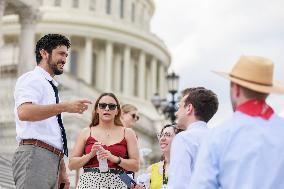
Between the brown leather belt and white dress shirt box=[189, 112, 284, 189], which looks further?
the brown leather belt

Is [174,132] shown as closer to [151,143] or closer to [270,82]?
[270,82]

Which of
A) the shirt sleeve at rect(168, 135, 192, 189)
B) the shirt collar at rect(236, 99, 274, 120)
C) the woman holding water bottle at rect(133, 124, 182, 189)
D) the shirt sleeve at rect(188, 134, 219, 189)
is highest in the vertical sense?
the shirt collar at rect(236, 99, 274, 120)

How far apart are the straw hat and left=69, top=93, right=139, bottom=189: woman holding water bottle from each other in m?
2.76

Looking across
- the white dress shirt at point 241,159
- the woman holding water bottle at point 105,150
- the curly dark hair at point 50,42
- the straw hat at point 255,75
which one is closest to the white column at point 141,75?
the woman holding water bottle at point 105,150

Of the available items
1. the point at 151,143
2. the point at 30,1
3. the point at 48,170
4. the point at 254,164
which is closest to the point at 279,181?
the point at 254,164

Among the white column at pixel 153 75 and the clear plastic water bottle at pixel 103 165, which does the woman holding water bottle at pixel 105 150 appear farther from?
the white column at pixel 153 75

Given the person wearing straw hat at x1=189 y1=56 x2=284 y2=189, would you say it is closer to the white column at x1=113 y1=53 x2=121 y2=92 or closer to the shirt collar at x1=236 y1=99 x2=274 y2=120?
the shirt collar at x1=236 y1=99 x2=274 y2=120

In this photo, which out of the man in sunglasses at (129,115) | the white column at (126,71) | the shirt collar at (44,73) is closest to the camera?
the shirt collar at (44,73)

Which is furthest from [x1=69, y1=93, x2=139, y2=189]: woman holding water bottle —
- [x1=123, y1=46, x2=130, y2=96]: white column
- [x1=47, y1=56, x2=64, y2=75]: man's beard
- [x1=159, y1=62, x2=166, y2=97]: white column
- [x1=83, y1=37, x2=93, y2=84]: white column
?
[x1=159, y1=62, x2=166, y2=97]: white column

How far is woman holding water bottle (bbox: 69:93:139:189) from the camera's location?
21.5ft

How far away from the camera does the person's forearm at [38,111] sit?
5359mm

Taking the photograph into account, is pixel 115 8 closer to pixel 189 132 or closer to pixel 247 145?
pixel 189 132

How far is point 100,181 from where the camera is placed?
6590mm

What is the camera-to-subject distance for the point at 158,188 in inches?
290
